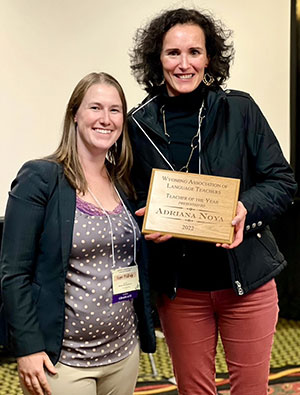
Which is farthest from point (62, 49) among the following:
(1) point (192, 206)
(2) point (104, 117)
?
(1) point (192, 206)

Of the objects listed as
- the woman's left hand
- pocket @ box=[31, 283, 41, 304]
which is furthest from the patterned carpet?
pocket @ box=[31, 283, 41, 304]

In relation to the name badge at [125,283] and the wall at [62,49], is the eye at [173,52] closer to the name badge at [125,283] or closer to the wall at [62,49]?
the name badge at [125,283]

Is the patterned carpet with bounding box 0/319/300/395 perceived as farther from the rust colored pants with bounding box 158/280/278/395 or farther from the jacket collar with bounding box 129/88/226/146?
the jacket collar with bounding box 129/88/226/146

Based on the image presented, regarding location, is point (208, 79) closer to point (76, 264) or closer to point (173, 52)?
point (173, 52)

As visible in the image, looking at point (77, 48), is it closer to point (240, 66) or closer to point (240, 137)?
point (240, 66)

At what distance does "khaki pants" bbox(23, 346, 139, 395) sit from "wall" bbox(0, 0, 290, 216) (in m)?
2.04

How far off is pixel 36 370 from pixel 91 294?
27 cm

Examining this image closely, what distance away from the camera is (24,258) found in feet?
5.82

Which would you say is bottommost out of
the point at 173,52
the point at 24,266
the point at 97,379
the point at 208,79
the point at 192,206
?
the point at 97,379

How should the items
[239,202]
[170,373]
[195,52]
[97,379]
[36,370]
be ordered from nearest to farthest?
[36,370] < [97,379] < [239,202] < [195,52] < [170,373]

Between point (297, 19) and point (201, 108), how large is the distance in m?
2.52

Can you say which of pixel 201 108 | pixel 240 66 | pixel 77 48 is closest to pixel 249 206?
pixel 201 108

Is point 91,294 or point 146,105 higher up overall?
point 146,105

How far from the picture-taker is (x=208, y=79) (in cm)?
221
